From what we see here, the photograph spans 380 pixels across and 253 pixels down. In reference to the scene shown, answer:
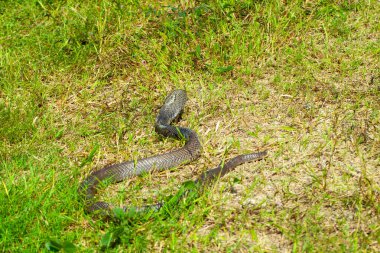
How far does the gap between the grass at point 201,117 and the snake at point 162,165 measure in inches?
2.8

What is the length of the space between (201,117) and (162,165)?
0.83 meters

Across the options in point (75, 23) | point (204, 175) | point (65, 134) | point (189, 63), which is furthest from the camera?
point (75, 23)

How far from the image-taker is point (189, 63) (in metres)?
6.17

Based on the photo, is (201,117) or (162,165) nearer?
(162,165)

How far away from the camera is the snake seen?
14.4 feet

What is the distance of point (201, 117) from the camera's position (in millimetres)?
5512

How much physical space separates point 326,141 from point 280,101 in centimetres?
84

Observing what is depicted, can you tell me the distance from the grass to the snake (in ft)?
0.23

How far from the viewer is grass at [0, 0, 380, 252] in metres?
4.04

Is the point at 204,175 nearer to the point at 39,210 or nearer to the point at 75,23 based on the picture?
the point at 39,210

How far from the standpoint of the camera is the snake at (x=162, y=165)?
14.4 ft

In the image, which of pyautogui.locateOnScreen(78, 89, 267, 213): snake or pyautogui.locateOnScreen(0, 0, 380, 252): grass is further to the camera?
pyautogui.locateOnScreen(78, 89, 267, 213): snake

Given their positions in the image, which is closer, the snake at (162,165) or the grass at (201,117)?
the grass at (201,117)

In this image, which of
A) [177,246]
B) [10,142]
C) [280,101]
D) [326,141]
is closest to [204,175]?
[177,246]
